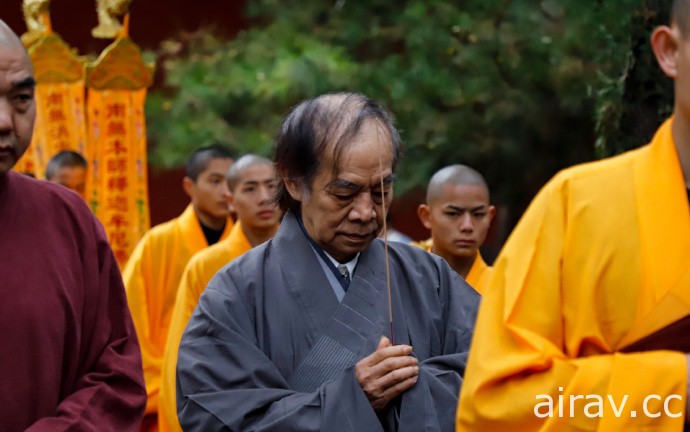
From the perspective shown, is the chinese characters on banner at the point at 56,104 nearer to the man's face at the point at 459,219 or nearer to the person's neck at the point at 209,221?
the person's neck at the point at 209,221

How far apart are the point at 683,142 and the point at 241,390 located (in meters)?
1.48

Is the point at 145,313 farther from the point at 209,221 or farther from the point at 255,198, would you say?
the point at 255,198

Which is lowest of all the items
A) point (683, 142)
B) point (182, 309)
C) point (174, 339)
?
point (174, 339)

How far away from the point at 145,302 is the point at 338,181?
4.32 m

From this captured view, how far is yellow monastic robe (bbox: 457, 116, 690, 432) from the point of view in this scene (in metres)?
3.04

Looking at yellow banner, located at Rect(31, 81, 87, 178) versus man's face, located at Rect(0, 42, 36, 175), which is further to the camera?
yellow banner, located at Rect(31, 81, 87, 178)

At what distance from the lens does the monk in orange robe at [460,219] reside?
22.1 ft

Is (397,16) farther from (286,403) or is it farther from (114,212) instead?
(286,403)

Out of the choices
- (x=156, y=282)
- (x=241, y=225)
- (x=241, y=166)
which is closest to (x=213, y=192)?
(x=156, y=282)

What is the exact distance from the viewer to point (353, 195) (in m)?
4.11

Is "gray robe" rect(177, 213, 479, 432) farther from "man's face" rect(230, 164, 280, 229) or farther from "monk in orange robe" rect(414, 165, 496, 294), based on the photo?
"man's face" rect(230, 164, 280, 229)

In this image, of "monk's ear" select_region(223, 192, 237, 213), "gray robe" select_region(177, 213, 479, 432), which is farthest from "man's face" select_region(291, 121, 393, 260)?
"monk's ear" select_region(223, 192, 237, 213)

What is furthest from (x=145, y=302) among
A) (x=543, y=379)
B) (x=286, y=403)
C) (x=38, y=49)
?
(x=543, y=379)

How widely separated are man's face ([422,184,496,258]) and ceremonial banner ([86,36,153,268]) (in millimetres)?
3767
